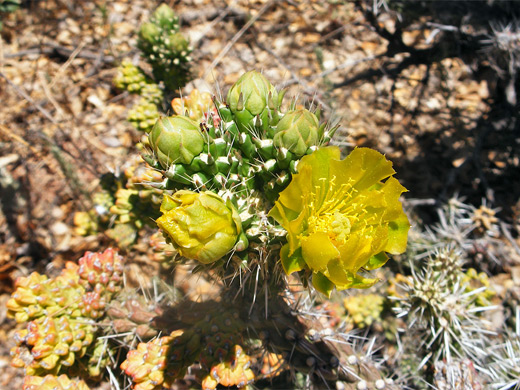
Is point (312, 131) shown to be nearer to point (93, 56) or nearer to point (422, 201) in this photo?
point (422, 201)

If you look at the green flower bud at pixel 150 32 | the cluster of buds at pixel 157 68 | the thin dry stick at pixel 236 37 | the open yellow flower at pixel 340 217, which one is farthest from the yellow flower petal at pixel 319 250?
the thin dry stick at pixel 236 37

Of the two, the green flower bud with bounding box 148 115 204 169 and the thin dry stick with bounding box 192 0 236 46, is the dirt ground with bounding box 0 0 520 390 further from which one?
the green flower bud with bounding box 148 115 204 169

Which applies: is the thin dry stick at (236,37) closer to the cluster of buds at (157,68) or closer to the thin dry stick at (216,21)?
the thin dry stick at (216,21)

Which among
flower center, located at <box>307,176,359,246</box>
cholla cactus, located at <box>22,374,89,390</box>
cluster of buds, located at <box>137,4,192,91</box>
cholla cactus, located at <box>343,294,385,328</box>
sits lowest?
cholla cactus, located at <box>343,294,385,328</box>

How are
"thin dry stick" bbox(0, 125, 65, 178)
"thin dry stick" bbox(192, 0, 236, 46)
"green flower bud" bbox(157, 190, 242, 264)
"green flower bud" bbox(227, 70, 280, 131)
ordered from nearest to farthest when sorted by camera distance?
1. "green flower bud" bbox(157, 190, 242, 264)
2. "green flower bud" bbox(227, 70, 280, 131)
3. "thin dry stick" bbox(0, 125, 65, 178)
4. "thin dry stick" bbox(192, 0, 236, 46)

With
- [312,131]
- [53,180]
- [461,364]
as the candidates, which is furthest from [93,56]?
[461,364]

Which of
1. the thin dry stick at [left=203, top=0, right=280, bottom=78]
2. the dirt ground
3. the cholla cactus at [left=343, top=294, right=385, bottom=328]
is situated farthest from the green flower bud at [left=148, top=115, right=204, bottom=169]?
the thin dry stick at [left=203, top=0, right=280, bottom=78]

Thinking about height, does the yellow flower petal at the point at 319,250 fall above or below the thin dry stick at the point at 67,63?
above
